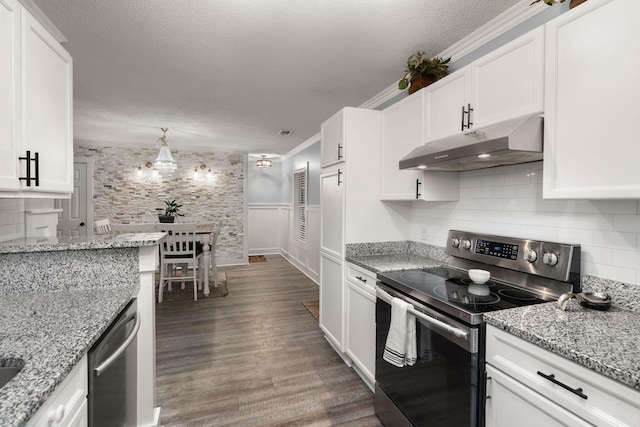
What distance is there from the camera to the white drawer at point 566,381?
34.6 inches

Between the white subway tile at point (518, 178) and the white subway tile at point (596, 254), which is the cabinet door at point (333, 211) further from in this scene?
the white subway tile at point (596, 254)

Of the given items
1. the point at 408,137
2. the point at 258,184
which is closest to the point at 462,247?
the point at 408,137

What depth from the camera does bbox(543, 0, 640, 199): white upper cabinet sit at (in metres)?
1.13

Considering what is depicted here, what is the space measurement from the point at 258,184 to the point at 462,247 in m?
6.25

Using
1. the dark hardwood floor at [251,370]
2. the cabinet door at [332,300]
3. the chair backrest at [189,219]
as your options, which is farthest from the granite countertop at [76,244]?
the chair backrest at [189,219]

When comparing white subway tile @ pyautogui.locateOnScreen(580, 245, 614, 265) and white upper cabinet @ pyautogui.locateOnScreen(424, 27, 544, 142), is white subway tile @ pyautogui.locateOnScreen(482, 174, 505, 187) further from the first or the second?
white subway tile @ pyautogui.locateOnScreen(580, 245, 614, 265)

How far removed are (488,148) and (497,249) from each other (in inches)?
29.0

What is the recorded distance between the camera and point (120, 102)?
3.54 meters

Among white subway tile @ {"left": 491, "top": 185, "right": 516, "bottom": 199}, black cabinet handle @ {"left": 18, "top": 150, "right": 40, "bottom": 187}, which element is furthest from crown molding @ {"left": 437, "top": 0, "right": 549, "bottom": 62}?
black cabinet handle @ {"left": 18, "top": 150, "right": 40, "bottom": 187}

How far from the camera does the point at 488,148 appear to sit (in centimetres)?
148

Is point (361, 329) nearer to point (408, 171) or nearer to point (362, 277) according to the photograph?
point (362, 277)

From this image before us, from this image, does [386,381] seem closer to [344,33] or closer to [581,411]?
[581,411]

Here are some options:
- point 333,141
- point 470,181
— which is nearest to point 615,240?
point 470,181

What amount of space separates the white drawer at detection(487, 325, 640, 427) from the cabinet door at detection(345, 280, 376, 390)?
101 centimetres
